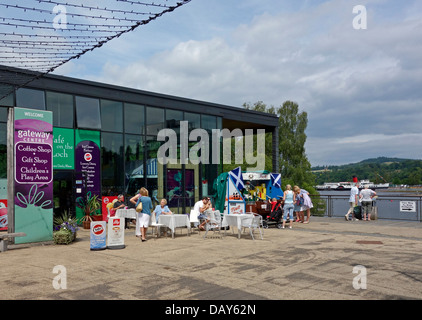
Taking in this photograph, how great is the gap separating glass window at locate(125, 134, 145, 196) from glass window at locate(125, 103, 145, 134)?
285 millimetres

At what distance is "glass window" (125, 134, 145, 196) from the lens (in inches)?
714

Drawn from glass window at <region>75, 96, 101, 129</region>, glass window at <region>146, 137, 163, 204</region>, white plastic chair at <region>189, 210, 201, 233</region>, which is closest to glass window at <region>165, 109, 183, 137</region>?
glass window at <region>146, 137, 163, 204</region>

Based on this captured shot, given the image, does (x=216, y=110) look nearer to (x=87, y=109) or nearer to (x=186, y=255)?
(x=87, y=109)

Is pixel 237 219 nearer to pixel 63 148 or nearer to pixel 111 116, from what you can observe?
pixel 63 148

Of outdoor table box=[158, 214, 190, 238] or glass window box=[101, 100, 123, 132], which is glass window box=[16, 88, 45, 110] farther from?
outdoor table box=[158, 214, 190, 238]

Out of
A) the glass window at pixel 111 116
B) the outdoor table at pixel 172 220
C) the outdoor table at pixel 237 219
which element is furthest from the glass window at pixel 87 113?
the outdoor table at pixel 237 219

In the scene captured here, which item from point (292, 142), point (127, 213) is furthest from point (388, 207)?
point (292, 142)

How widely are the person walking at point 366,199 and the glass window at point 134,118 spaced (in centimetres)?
986

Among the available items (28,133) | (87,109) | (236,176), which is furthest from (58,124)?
(236,176)

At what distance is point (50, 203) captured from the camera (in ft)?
39.3

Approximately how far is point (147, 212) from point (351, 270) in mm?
6566

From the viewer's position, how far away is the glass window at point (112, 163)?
17.2 meters

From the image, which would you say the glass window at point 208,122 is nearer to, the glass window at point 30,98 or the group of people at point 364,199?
the group of people at point 364,199

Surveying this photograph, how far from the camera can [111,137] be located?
17672mm
